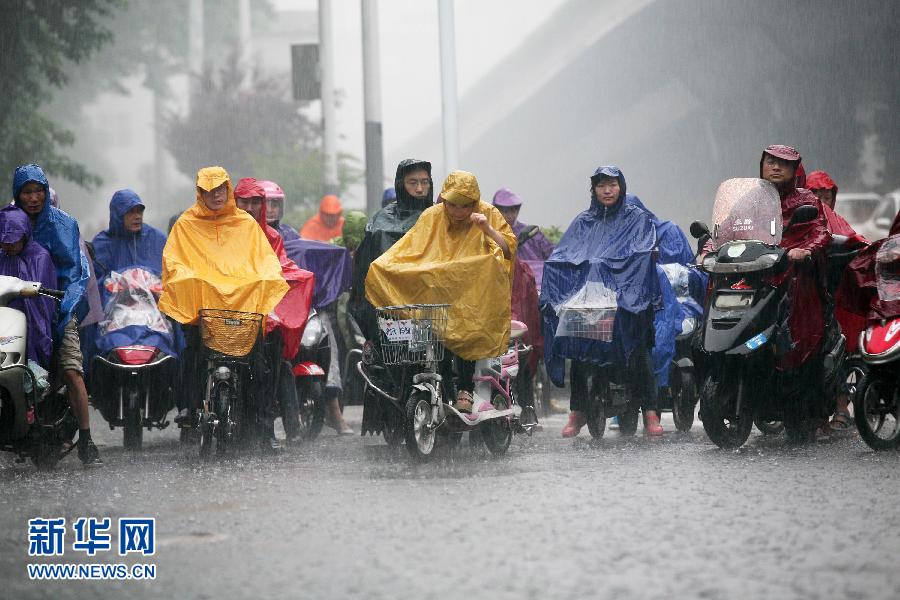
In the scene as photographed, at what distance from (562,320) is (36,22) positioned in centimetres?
1849

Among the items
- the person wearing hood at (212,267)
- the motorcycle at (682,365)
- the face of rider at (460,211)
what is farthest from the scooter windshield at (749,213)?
the person wearing hood at (212,267)

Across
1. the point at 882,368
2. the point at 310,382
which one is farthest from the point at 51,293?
the point at 882,368

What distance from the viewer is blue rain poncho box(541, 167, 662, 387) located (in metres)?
12.1

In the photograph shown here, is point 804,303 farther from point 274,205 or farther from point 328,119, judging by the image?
point 328,119

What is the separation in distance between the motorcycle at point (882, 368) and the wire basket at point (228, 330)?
3.91 meters

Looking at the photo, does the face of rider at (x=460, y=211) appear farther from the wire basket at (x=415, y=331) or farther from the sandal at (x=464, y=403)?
the sandal at (x=464, y=403)

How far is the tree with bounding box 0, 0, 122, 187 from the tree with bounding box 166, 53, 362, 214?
1496cm

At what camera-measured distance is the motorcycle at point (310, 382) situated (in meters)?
12.9

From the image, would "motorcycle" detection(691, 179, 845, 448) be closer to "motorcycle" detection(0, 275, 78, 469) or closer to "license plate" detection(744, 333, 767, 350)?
"license plate" detection(744, 333, 767, 350)

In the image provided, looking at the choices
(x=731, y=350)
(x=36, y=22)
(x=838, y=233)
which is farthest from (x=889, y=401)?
(x=36, y=22)

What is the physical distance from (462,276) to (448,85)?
10.7m

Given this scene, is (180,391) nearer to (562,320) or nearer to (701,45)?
(562,320)

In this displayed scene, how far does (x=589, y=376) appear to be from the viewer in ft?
40.3

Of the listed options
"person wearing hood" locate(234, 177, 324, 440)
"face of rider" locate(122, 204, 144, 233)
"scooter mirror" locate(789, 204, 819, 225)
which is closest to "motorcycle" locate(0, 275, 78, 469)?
"person wearing hood" locate(234, 177, 324, 440)
